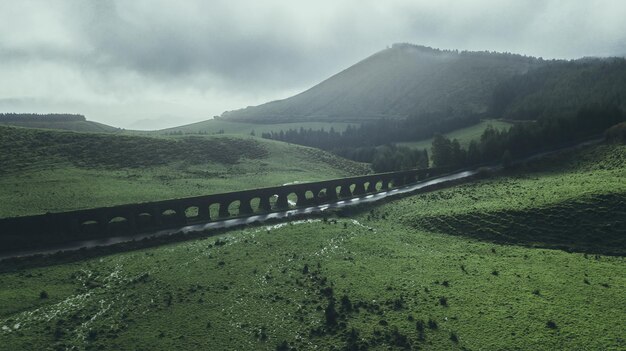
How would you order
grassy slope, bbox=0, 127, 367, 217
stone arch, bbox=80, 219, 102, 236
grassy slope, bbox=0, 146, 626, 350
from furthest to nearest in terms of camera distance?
grassy slope, bbox=0, 127, 367, 217
stone arch, bbox=80, 219, 102, 236
grassy slope, bbox=0, 146, 626, 350

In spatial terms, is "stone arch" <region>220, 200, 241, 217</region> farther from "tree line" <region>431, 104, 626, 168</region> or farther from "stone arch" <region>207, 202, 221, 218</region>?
"tree line" <region>431, 104, 626, 168</region>

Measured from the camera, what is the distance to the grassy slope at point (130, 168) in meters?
71.7

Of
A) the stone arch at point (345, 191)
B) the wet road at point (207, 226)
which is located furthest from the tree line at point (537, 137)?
the stone arch at point (345, 191)

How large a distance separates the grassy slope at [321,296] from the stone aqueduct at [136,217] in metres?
10.6

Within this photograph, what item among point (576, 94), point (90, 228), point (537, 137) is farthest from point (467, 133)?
point (90, 228)

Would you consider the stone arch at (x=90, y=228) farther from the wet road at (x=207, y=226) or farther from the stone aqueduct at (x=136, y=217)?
the wet road at (x=207, y=226)

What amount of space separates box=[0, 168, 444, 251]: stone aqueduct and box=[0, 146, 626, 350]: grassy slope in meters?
10.6

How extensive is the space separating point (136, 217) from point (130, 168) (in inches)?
1783

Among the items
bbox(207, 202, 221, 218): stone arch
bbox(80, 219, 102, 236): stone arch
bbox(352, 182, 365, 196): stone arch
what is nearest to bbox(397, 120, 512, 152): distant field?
bbox(352, 182, 365, 196): stone arch

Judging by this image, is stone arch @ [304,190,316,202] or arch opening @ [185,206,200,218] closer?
arch opening @ [185,206,200,218]

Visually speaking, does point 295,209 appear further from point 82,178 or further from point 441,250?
point 82,178

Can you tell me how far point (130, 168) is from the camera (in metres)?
98.1

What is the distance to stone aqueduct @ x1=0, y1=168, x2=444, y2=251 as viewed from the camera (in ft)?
166

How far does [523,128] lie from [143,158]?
98.2 metres
